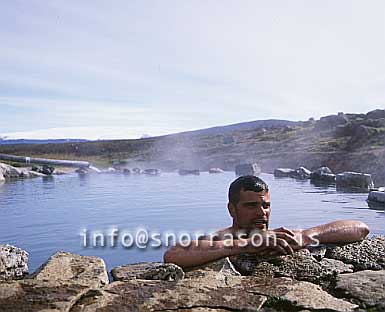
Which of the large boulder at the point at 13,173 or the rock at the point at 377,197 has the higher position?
the large boulder at the point at 13,173

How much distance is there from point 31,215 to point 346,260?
1000 centimetres

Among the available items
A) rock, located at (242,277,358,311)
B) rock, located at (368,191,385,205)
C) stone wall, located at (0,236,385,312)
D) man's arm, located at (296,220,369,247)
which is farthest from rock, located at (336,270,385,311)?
rock, located at (368,191,385,205)

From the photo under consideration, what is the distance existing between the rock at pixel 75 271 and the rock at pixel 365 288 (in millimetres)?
1484

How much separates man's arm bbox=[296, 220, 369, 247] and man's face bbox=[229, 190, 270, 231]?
329mm

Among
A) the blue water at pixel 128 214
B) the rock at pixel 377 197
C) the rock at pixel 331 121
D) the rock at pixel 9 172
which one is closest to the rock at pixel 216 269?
the blue water at pixel 128 214

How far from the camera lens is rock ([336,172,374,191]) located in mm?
21297

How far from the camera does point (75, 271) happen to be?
10.8ft

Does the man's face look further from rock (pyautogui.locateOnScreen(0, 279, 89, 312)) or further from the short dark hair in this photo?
rock (pyautogui.locateOnScreen(0, 279, 89, 312))

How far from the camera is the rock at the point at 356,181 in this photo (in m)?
21.3

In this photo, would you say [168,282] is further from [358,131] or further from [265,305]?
[358,131]

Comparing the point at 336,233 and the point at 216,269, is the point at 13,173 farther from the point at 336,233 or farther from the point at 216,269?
the point at 216,269

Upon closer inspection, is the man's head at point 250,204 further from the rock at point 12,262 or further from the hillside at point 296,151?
the hillside at point 296,151

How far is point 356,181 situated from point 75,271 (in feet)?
66.6

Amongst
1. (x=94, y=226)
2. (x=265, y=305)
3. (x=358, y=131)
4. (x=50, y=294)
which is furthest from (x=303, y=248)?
(x=358, y=131)
